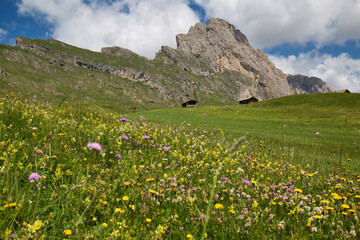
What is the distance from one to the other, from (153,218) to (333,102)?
50695 mm

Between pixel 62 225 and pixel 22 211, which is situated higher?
pixel 22 211

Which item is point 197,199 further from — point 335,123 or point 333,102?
point 333,102

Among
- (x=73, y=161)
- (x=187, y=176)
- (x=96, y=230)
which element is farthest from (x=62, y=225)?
(x=187, y=176)

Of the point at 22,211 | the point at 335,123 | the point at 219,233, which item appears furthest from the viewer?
the point at 335,123

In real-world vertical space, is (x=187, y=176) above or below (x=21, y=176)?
below

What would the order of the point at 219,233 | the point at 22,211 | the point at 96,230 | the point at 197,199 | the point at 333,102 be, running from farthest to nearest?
the point at 333,102, the point at 197,199, the point at 219,233, the point at 96,230, the point at 22,211

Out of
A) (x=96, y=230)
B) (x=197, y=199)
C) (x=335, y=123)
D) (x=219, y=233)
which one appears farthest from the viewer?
(x=335, y=123)

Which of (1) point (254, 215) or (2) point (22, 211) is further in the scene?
(1) point (254, 215)

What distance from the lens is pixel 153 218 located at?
2506 mm

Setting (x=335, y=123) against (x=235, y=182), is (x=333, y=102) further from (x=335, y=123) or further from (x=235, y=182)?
(x=235, y=182)

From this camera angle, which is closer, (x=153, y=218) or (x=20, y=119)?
(x=153, y=218)

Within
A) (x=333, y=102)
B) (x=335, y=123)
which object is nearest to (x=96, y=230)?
(x=335, y=123)

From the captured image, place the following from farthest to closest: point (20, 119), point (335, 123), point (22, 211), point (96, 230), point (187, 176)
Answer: point (335, 123)
point (20, 119)
point (187, 176)
point (96, 230)
point (22, 211)

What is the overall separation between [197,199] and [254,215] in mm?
781
